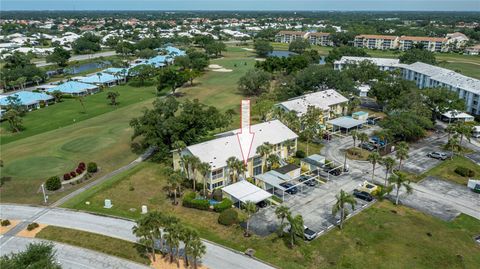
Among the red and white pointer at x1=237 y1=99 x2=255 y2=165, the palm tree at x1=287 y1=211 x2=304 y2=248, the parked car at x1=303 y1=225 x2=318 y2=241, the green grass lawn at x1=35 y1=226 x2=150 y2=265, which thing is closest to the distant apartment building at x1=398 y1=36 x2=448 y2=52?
the red and white pointer at x1=237 y1=99 x2=255 y2=165

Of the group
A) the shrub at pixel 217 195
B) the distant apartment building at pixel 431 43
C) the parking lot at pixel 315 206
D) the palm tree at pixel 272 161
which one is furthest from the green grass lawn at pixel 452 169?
the distant apartment building at pixel 431 43

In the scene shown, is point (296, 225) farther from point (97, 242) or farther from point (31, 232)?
point (31, 232)

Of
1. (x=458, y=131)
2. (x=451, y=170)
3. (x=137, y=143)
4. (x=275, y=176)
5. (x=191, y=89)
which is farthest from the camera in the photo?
(x=191, y=89)

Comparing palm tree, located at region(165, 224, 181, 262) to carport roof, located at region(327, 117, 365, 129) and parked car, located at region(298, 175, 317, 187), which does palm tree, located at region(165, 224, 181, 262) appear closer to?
parked car, located at region(298, 175, 317, 187)

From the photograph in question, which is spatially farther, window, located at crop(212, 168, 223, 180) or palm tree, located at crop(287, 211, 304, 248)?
window, located at crop(212, 168, 223, 180)

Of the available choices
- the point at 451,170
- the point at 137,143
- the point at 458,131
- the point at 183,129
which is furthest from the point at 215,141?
the point at 458,131

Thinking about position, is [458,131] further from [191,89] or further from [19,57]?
[19,57]
